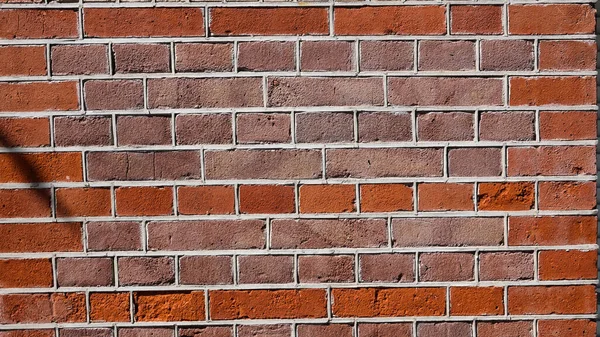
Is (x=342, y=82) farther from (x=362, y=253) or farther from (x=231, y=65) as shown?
(x=362, y=253)

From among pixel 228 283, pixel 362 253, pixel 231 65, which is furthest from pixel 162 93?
pixel 362 253

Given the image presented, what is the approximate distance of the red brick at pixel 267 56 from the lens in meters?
1.69

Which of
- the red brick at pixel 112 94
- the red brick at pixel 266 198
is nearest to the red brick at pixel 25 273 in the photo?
the red brick at pixel 112 94

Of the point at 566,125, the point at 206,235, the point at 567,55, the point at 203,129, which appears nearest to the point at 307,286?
the point at 206,235

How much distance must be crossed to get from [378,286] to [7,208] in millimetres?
1089

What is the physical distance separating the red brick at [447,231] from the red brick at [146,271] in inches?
26.1

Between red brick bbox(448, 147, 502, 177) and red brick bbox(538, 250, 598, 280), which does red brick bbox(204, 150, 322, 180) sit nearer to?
red brick bbox(448, 147, 502, 177)

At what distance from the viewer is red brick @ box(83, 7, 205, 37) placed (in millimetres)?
1675

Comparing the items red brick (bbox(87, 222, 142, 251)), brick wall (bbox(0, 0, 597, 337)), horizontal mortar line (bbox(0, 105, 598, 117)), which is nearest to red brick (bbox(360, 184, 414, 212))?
brick wall (bbox(0, 0, 597, 337))

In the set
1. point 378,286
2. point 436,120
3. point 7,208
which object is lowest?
point 378,286

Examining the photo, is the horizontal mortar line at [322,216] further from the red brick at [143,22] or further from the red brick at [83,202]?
the red brick at [143,22]

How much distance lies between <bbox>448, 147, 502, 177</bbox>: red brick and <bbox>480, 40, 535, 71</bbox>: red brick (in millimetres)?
240

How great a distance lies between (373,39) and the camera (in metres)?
1.69

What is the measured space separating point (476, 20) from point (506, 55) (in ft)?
0.44
